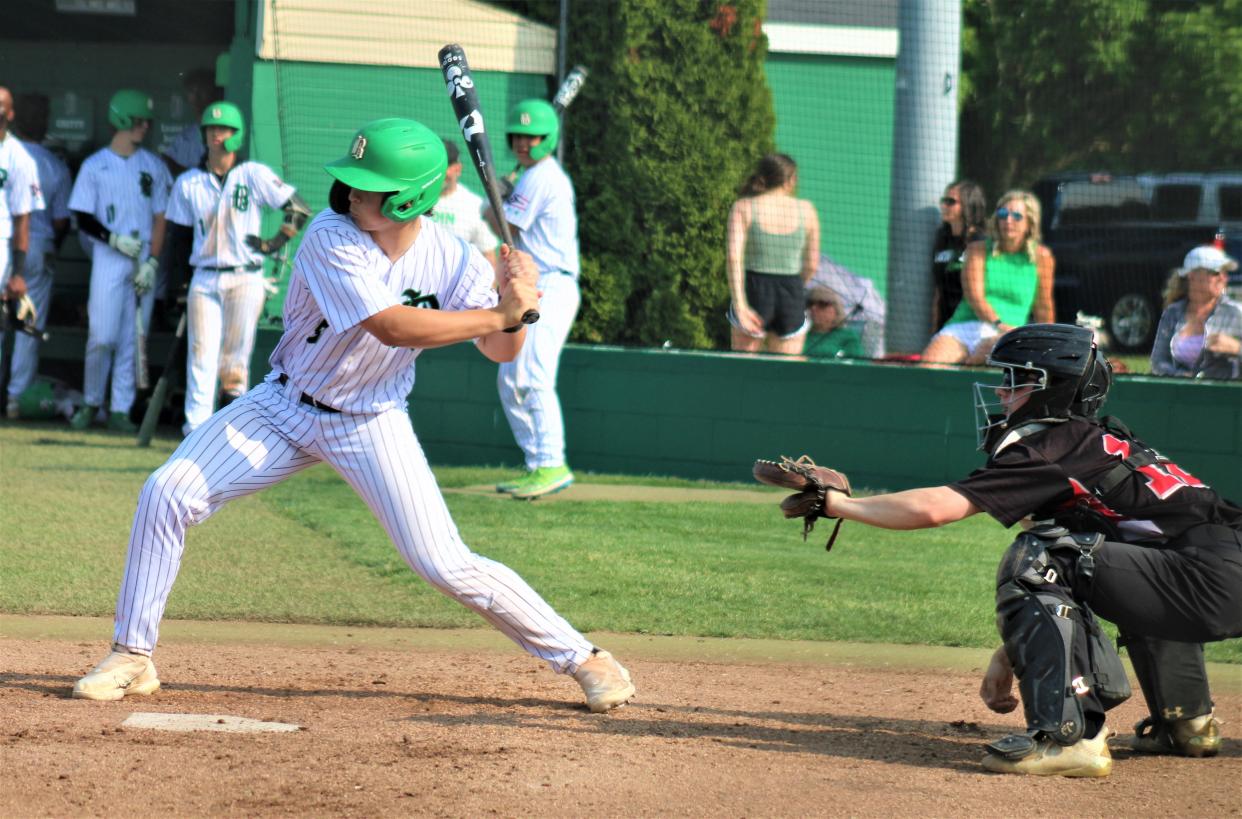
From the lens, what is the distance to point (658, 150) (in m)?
11.1

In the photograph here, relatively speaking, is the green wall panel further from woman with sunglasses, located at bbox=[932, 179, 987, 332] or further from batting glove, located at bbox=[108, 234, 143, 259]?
batting glove, located at bbox=[108, 234, 143, 259]

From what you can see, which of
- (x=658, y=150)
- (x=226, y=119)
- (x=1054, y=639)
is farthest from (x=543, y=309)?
(x=1054, y=639)

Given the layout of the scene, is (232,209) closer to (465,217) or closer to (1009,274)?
(465,217)

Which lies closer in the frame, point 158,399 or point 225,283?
point 225,283

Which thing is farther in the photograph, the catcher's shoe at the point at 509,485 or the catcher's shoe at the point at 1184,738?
the catcher's shoe at the point at 509,485

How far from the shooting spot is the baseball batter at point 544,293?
8.71m

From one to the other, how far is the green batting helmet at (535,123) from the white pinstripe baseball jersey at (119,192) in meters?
3.96

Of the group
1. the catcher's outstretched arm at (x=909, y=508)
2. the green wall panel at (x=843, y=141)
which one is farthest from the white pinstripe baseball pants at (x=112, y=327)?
the catcher's outstretched arm at (x=909, y=508)

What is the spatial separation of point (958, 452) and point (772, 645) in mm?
3907

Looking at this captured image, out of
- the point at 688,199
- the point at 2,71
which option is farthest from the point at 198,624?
the point at 2,71

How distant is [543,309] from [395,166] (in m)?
4.43

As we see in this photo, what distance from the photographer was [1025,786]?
410 cm

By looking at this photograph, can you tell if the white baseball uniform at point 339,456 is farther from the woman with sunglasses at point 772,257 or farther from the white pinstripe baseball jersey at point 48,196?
the white pinstripe baseball jersey at point 48,196

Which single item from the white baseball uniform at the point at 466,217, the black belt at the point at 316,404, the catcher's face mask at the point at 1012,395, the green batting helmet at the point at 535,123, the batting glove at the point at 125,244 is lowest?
the black belt at the point at 316,404
